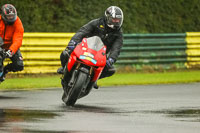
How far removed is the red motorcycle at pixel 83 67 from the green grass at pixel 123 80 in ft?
14.7

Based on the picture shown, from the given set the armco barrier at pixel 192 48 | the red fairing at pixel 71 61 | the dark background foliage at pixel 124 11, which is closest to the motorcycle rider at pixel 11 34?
the red fairing at pixel 71 61

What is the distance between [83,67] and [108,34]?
1.22 metres

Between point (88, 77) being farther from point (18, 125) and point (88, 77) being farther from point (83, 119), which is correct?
point (18, 125)

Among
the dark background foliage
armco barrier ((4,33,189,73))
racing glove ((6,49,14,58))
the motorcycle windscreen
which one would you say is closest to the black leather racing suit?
the motorcycle windscreen

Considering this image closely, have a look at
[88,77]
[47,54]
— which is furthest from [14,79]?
[88,77]

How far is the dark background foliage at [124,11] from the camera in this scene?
21.7 metres

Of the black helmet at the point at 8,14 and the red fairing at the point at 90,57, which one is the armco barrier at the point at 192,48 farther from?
the red fairing at the point at 90,57

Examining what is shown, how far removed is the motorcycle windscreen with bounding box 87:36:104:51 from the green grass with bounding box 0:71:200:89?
15.0 ft

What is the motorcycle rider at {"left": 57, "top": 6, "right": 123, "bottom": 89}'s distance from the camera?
11.7 meters

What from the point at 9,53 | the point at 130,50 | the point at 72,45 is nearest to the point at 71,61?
the point at 72,45

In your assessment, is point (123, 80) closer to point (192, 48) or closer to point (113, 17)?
point (192, 48)

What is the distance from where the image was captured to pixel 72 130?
26.9ft

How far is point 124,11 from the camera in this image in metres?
23.9

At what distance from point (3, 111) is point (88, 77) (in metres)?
1.56
